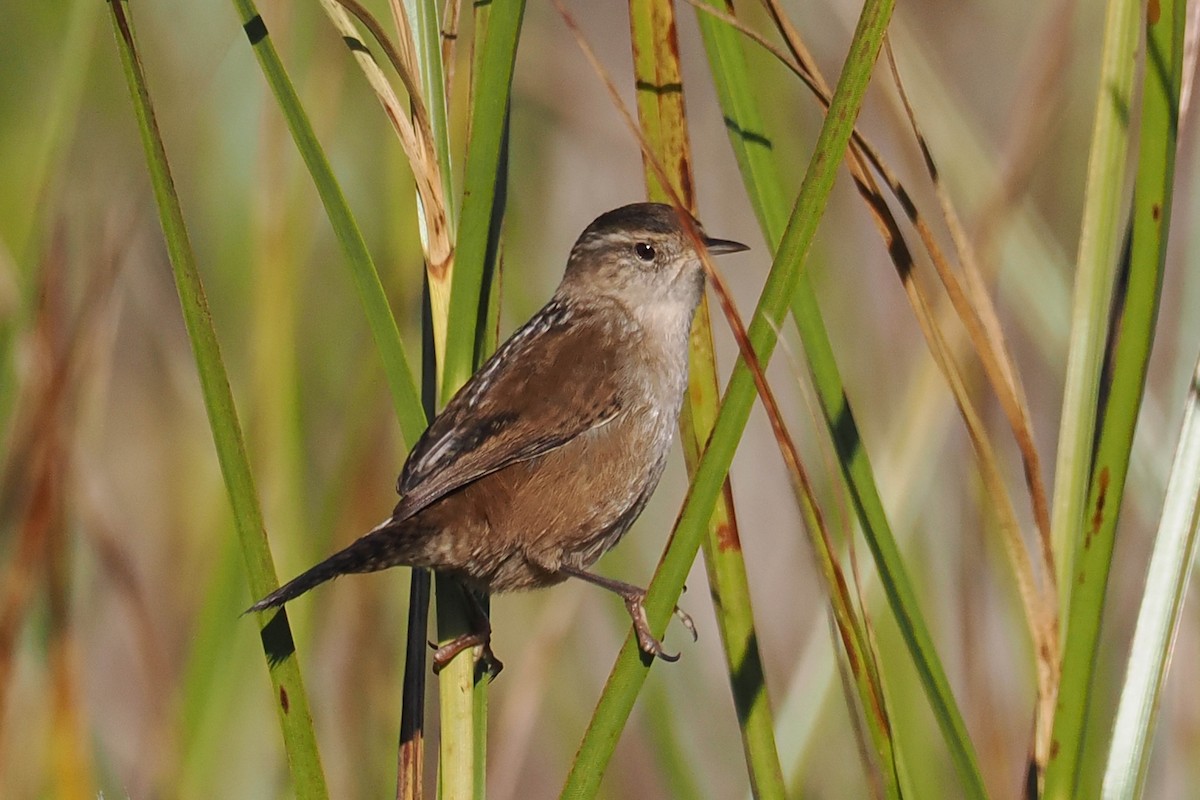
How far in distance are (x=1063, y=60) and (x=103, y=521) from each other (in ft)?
7.40

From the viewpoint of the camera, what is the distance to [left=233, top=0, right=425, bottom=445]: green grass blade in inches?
60.2

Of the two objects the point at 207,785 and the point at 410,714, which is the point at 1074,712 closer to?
the point at 410,714

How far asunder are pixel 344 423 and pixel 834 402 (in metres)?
1.15

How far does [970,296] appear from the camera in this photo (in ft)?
5.46

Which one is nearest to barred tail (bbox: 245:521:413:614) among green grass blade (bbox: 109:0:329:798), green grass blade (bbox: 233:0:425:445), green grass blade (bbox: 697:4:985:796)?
green grass blade (bbox: 109:0:329:798)

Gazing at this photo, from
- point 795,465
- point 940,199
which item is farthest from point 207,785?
point 940,199

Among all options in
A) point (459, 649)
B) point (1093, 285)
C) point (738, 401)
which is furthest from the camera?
point (459, 649)

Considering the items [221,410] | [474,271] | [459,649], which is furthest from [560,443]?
[221,410]

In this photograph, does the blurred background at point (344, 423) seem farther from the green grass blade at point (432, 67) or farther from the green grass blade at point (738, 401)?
the green grass blade at point (738, 401)

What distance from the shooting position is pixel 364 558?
1832 millimetres

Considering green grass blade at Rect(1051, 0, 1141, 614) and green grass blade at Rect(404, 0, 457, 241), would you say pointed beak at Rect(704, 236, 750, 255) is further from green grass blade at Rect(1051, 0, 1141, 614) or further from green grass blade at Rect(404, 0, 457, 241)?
green grass blade at Rect(1051, 0, 1141, 614)

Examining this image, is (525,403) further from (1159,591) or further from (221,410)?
(1159,591)

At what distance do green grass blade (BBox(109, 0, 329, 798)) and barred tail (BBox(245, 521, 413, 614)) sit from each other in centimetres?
13

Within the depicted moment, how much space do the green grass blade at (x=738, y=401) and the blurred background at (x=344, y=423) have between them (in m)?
0.68
